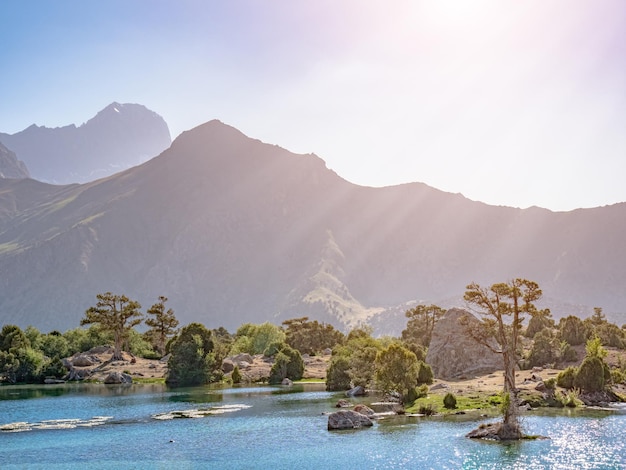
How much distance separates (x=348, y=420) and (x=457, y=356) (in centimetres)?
5125

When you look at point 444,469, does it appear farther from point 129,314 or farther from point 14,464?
point 129,314

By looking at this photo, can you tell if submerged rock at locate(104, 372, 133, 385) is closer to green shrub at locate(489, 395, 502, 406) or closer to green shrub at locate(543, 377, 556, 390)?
green shrub at locate(489, 395, 502, 406)

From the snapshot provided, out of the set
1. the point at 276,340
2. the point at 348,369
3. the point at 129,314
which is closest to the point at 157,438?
the point at 348,369

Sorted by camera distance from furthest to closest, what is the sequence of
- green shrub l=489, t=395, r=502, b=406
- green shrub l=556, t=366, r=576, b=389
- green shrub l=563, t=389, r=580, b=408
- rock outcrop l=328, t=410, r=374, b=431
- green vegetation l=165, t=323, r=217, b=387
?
green vegetation l=165, t=323, r=217, b=387 < green shrub l=556, t=366, r=576, b=389 < green shrub l=489, t=395, r=502, b=406 < green shrub l=563, t=389, r=580, b=408 < rock outcrop l=328, t=410, r=374, b=431

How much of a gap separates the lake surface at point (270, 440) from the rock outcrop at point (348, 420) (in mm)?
1436

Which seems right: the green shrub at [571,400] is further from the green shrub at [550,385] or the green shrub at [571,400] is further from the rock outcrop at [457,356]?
the rock outcrop at [457,356]

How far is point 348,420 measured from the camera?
6712cm

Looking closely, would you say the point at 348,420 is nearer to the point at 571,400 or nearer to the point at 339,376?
the point at 571,400

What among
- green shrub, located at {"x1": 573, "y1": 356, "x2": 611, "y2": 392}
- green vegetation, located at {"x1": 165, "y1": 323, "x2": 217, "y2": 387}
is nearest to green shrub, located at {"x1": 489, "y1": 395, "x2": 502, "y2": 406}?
green shrub, located at {"x1": 573, "y1": 356, "x2": 611, "y2": 392}

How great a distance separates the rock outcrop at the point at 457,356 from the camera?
111688 mm

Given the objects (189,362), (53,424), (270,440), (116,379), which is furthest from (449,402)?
(116,379)

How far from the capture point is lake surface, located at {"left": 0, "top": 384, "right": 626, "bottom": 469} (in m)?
50.8

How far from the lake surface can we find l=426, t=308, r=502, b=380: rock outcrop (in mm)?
30437

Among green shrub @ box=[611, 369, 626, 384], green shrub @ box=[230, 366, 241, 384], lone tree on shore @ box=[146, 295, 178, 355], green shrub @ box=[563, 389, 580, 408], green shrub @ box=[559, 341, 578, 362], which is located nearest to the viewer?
green shrub @ box=[563, 389, 580, 408]
